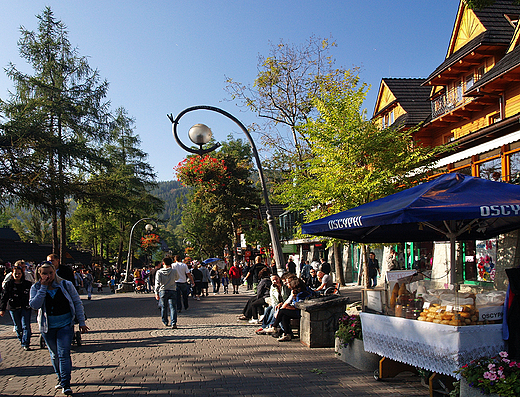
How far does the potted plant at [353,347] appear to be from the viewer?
643cm

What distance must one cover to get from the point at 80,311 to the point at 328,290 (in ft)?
21.6

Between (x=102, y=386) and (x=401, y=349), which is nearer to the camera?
(x=401, y=349)

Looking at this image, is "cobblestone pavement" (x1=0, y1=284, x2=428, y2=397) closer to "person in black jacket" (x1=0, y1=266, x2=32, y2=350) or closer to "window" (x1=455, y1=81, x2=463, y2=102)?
"person in black jacket" (x1=0, y1=266, x2=32, y2=350)

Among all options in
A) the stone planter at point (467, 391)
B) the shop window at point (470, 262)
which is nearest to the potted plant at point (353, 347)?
the stone planter at point (467, 391)

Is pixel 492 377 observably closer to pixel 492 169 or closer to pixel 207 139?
pixel 207 139

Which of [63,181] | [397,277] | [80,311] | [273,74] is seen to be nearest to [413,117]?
[273,74]

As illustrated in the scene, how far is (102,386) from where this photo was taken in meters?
5.93

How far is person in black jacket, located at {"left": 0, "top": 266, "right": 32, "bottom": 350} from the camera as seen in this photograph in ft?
28.8

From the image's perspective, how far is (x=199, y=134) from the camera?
9727mm

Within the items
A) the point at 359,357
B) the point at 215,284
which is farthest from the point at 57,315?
the point at 215,284

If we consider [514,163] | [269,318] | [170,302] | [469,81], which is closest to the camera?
[269,318]

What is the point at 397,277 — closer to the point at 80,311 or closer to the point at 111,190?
the point at 80,311

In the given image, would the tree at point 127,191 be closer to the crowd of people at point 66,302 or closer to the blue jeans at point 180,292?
the blue jeans at point 180,292

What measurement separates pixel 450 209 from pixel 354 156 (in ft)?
29.1
